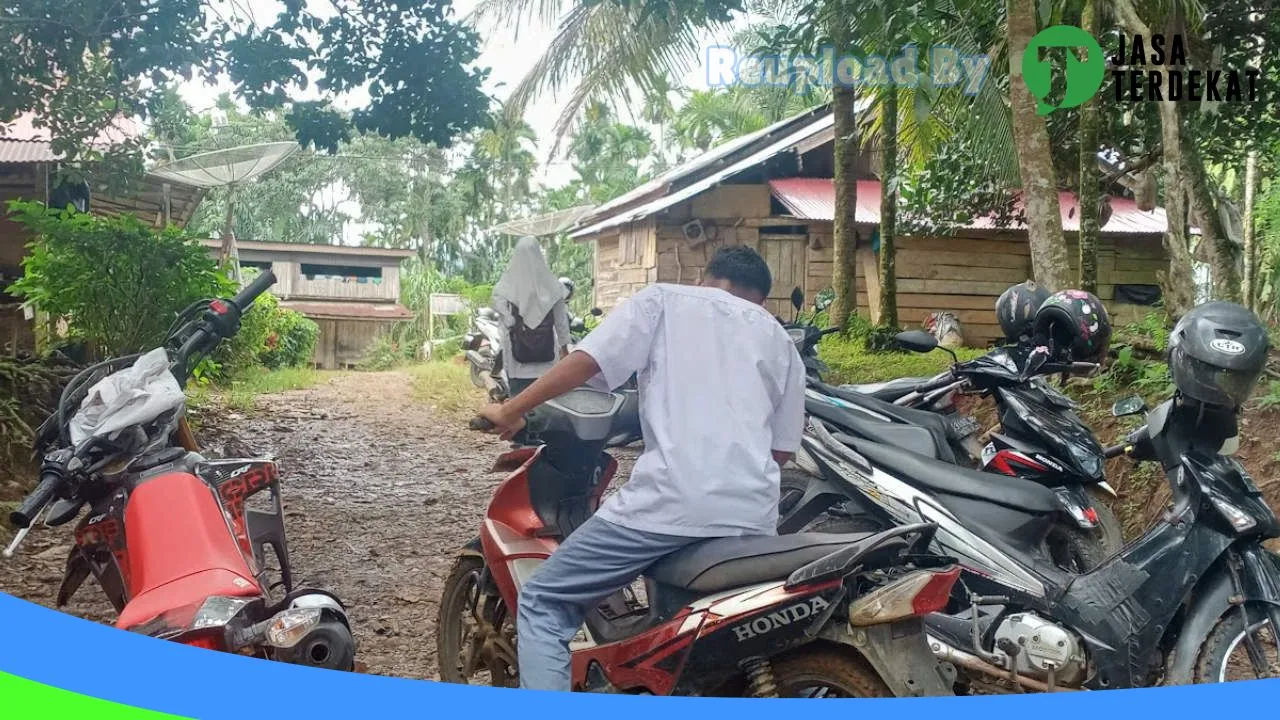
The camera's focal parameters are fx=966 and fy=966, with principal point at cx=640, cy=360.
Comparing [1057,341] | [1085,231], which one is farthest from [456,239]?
[1085,231]

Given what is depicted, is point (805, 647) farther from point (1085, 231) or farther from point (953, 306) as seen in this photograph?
point (1085, 231)

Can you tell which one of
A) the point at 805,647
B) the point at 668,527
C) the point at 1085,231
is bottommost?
the point at 805,647

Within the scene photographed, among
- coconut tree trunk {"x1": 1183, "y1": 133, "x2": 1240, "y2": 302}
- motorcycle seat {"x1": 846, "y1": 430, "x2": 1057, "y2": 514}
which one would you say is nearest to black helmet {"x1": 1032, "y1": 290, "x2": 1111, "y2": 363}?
motorcycle seat {"x1": 846, "y1": 430, "x2": 1057, "y2": 514}

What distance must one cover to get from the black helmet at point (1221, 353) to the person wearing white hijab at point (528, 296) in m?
1.20

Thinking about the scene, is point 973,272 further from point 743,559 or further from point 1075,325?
point 743,559

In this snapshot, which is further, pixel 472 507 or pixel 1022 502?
pixel 472 507

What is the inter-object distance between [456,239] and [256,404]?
702mm

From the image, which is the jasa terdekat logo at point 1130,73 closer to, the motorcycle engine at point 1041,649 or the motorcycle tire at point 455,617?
the motorcycle engine at point 1041,649

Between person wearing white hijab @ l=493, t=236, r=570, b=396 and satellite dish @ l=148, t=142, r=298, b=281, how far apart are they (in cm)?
73

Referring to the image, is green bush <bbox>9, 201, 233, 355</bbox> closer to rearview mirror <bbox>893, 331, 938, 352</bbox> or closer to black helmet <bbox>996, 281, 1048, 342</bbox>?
rearview mirror <bbox>893, 331, 938, 352</bbox>

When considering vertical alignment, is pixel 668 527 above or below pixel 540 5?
below

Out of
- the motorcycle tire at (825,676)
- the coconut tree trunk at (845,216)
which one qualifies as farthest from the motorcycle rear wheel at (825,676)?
the coconut tree trunk at (845,216)

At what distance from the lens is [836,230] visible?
2588 mm

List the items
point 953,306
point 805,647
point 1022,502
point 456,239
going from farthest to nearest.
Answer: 1. point 953,306
2. point 456,239
3. point 1022,502
4. point 805,647
